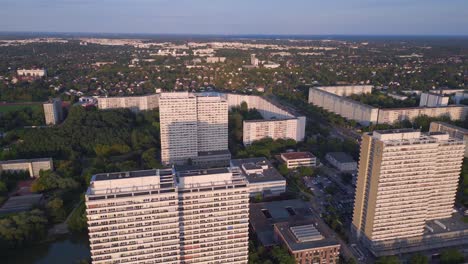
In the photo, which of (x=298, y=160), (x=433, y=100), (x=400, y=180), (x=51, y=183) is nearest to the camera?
(x=400, y=180)

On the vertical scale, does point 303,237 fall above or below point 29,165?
below

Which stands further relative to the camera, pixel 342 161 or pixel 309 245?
pixel 342 161

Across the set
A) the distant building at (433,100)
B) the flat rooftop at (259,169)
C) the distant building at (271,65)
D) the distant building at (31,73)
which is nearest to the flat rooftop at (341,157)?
the flat rooftop at (259,169)

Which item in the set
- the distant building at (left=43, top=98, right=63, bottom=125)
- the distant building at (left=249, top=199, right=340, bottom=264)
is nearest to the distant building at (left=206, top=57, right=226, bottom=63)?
the distant building at (left=43, top=98, right=63, bottom=125)

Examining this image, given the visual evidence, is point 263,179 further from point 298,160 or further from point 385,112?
point 385,112

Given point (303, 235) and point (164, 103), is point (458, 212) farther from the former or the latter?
point (164, 103)

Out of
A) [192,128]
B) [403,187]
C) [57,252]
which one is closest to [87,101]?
[192,128]

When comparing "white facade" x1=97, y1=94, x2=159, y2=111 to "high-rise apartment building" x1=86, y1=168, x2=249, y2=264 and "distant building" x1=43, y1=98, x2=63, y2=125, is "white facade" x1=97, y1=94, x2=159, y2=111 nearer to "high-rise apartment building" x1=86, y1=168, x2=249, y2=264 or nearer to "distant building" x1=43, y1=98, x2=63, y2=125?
"distant building" x1=43, y1=98, x2=63, y2=125

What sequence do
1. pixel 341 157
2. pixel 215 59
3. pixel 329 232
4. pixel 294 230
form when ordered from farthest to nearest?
pixel 215 59
pixel 341 157
pixel 329 232
pixel 294 230
